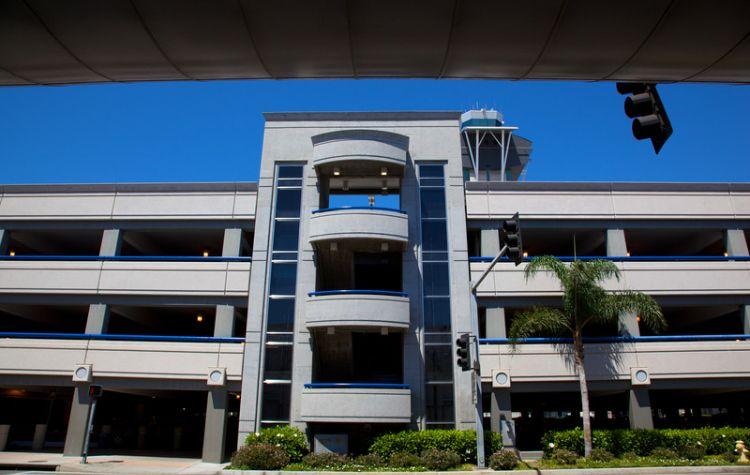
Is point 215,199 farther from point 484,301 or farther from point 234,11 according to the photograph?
point 234,11

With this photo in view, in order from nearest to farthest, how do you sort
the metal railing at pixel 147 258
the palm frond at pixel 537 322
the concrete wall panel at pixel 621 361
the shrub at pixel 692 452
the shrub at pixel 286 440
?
the shrub at pixel 692 452, the shrub at pixel 286 440, the palm frond at pixel 537 322, the concrete wall panel at pixel 621 361, the metal railing at pixel 147 258

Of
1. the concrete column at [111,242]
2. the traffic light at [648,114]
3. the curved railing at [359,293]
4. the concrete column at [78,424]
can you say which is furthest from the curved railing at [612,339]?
the traffic light at [648,114]

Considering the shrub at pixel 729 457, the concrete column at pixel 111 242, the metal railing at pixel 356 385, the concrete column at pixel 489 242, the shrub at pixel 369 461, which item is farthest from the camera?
the concrete column at pixel 111 242

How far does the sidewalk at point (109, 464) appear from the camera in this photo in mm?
21906

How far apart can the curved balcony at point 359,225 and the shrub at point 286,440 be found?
30.2 ft

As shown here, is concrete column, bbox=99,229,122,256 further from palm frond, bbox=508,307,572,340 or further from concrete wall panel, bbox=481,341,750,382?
palm frond, bbox=508,307,572,340

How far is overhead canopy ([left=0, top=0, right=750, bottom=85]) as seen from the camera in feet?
14.4

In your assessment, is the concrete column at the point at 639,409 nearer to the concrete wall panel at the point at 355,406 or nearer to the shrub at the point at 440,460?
the shrub at the point at 440,460

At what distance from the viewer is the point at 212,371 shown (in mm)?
26312

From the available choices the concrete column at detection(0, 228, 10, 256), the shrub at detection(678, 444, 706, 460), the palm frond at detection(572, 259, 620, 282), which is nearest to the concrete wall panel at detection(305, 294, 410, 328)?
the palm frond at detection(572, 259, 620, 282)

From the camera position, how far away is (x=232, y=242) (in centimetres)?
2942

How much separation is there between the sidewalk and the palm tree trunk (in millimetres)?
15783

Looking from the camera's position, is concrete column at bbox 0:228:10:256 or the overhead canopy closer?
the overhead canopy

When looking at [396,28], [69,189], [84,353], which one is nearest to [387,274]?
[84,353]
